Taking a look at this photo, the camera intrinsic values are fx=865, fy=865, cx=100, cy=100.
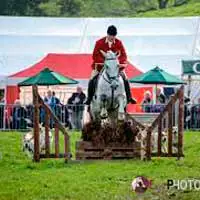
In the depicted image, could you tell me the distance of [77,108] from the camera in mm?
29656

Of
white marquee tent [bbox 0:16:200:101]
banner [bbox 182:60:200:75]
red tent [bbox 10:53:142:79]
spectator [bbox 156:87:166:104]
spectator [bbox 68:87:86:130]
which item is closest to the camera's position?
spectator [bbox 68:87:86:130]

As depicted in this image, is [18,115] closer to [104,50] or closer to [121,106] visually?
[104,50]

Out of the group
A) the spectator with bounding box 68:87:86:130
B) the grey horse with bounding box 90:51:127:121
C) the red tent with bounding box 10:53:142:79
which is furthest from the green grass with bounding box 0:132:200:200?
the red tent with bounding box 10:53:142:79

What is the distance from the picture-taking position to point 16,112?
96.2 feet

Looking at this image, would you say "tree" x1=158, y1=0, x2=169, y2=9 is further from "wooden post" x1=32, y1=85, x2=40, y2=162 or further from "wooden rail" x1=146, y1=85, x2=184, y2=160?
"wooden post" x1=32, y1=85, x2=40, y2=162

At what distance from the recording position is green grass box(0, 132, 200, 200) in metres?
12.0

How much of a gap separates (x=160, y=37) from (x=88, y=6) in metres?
47.2

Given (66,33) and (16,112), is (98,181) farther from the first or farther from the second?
(66,33)

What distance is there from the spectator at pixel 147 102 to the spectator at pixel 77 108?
6.91 feet

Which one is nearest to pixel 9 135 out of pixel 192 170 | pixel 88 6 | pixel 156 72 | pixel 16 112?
pixel 16 112

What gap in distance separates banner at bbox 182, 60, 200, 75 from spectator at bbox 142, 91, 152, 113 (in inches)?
61.8

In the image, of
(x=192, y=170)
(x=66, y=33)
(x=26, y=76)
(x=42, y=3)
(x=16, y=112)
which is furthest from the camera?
(x=42, y=3)

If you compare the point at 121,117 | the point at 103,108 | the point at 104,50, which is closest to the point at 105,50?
the point at 104,50

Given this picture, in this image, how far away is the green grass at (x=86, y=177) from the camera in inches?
473
